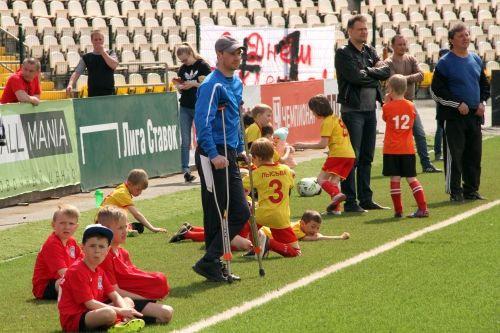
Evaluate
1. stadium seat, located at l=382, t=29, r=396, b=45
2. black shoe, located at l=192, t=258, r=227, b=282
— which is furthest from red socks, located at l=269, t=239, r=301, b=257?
stadium seat, located at l=382, t=29, r=396, b=45

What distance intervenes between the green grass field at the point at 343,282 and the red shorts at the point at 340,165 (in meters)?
0.53

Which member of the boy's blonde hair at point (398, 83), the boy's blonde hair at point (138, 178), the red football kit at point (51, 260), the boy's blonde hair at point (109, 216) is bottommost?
the red football kit at point (51, 260)

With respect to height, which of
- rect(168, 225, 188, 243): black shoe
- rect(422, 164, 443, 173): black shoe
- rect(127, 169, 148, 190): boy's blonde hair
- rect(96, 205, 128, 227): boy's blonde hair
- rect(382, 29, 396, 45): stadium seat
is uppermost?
rect(382, 29, 396, 45): stadium seat

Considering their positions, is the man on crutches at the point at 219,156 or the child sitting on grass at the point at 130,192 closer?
the man on crutches at the point at 219,156

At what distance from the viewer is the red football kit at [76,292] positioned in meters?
5.44

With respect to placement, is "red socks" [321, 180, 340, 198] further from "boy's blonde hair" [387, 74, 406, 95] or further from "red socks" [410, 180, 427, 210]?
"boy's blonde hair" [387, 74, 406, 95]

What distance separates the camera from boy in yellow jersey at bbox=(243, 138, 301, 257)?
814 cm

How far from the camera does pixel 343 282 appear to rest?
22.3 ft

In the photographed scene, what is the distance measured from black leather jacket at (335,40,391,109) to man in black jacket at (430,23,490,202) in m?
1.04

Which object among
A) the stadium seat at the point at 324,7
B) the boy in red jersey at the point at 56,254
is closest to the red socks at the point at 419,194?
the boy in red jersey at the point at 56,254

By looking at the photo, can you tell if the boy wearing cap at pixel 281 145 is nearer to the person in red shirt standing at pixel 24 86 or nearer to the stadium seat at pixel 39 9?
the person in red shirt standing at pixel 24 86

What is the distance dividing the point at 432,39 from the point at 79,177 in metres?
22.5

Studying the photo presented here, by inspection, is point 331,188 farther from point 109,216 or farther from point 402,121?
point 109,216

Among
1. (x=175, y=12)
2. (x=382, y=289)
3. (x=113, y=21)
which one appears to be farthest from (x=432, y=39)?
(x=382, y=289)
